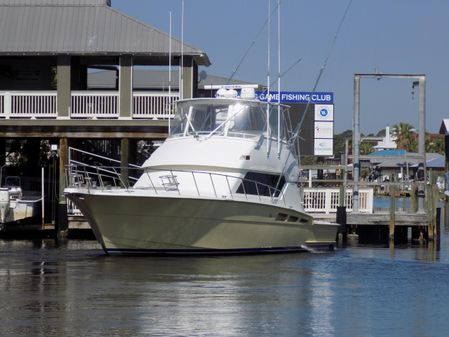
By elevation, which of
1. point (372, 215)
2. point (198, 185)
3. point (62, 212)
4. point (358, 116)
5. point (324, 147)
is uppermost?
point (358, 116)

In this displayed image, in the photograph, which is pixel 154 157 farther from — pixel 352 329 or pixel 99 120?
pixel 352 329

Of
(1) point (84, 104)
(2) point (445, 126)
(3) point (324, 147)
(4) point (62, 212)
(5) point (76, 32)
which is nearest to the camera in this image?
(4) point (62, 212)

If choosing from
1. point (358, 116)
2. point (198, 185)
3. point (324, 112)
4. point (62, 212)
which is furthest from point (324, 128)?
point (198, 185)

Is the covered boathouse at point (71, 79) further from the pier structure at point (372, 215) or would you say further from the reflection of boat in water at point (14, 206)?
the pier structure at point (372, 215)

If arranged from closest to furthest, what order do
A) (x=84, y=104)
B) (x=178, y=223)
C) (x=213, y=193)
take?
(x=178, y=223)
(x=213, y=193)
(x=84, y=104)

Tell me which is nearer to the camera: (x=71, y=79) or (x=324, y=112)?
(x=71, y=79)

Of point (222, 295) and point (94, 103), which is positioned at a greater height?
point (94, 103)

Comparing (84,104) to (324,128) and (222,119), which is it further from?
(324,128)

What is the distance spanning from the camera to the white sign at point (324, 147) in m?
43.1

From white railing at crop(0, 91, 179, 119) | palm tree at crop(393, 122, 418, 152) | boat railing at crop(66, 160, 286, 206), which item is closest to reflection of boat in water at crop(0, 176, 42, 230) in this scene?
white railing at crop(0, 91, 179, 119)

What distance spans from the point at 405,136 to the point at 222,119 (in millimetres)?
95372

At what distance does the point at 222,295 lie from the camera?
20125 mm

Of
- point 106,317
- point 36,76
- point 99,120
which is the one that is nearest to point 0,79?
point 36,76

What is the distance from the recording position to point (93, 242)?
3328 centimetres
